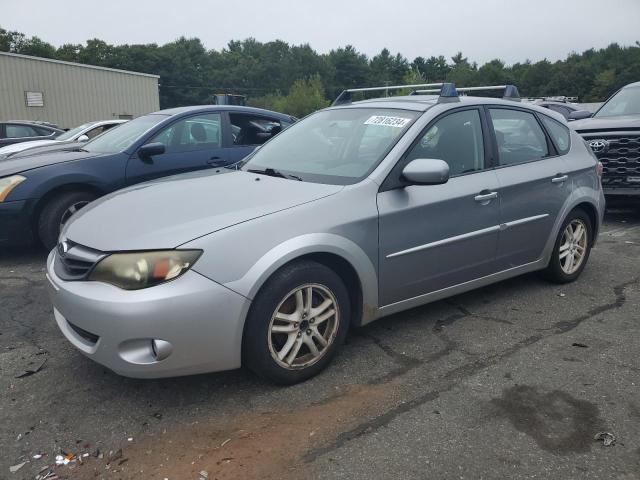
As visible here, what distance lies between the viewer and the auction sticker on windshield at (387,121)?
386 cm

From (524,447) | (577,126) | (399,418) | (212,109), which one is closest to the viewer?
(524,447)

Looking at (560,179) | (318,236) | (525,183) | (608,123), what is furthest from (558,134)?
(608,123)

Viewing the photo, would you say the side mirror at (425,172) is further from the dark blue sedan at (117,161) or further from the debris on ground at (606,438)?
the dark blue sedan at (117,161)

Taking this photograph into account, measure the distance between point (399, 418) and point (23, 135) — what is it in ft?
49.3

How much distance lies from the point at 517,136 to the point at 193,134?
3687 mm

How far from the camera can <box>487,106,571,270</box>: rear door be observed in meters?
4.25

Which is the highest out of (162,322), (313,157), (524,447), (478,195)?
(313,157)

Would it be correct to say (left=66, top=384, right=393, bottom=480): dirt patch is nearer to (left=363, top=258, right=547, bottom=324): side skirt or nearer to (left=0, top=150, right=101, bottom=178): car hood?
(left=363, top=258, right=547, bottom=324): side skirt

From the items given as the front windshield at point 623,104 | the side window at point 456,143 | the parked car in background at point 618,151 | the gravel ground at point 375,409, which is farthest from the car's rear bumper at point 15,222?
the front windshield at point 623,104

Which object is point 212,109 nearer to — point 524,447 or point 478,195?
A: point 478,195

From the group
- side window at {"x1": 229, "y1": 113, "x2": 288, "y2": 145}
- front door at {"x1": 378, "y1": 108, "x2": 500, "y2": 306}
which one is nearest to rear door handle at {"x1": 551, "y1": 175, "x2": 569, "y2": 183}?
front door at {"x1": 378, "y1": 108, "x2": 500, "y2": 306}

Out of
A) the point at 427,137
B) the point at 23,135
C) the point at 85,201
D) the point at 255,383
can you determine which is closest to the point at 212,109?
the point at 85,201

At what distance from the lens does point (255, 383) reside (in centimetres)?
323

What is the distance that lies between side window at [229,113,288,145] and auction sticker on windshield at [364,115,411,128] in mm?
2920
